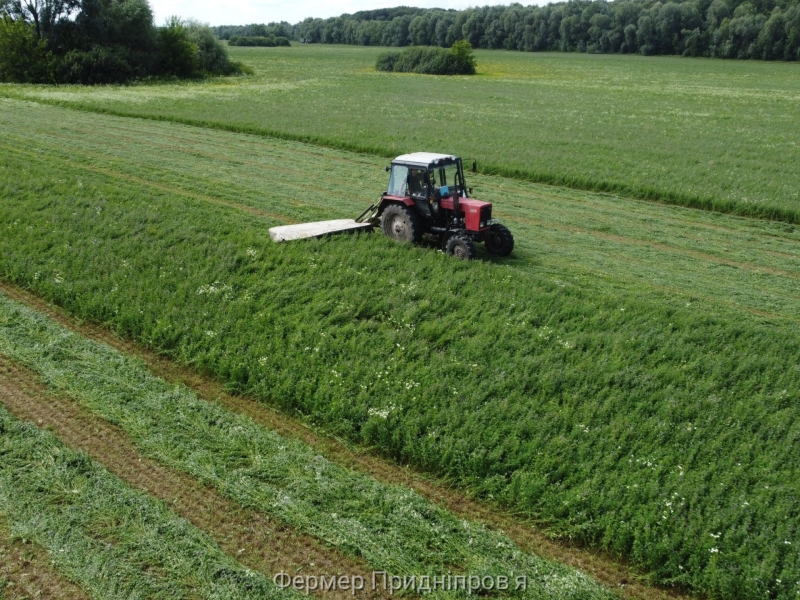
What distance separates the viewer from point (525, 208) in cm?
2048

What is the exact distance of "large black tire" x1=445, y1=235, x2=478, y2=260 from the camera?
48.9 feet

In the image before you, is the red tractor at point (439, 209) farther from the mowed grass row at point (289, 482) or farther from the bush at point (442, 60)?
the bush at point (442, 60)

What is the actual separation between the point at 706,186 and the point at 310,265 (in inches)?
554

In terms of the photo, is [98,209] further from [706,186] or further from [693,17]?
[693,17]

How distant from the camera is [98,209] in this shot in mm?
17906

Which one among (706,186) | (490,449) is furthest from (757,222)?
(490,449)

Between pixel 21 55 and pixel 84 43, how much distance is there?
5.02 m

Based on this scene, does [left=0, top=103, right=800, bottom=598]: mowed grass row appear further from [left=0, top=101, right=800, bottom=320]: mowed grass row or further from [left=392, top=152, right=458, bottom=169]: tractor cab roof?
[left=392, top=152, right=458, bottom=169]: tractor cab roof

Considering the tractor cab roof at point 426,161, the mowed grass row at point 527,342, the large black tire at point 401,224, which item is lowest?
the mowed grass row at point 527,342

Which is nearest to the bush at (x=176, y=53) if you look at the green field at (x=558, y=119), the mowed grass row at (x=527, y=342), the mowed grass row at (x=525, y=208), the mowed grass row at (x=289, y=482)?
the green field at (x=558, y=119)

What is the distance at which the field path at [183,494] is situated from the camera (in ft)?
24.8

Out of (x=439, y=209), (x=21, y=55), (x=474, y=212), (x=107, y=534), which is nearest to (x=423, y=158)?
(x=439, y=209)

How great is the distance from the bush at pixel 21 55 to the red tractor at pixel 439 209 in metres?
49.5

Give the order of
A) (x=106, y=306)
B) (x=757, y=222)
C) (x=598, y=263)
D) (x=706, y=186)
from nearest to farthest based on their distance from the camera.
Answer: (x=106, y=306) < (x=598, y=263) < (x=757, y=222) < (x=706, y=186)
